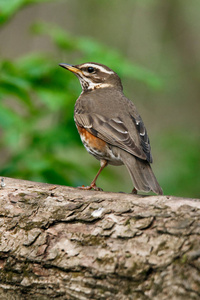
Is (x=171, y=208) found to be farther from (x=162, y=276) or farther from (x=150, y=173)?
(x=150, y=173)

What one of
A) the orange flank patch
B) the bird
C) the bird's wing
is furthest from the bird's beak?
the orange flank patch

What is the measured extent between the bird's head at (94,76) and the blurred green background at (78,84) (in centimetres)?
15

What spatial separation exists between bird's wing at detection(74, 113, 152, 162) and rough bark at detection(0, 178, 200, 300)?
95cm

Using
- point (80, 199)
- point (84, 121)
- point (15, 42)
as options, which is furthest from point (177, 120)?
point (80, 199)

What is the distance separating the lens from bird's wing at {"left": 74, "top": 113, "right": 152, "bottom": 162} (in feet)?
17.0

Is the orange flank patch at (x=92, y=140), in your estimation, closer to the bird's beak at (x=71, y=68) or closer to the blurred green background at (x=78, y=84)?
the blurred green background at (x=78, y=84)

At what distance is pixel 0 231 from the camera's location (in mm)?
4223

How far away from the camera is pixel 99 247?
149 inches

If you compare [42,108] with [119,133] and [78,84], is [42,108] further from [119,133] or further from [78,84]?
[119,133]

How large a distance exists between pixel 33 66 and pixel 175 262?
3.98 m

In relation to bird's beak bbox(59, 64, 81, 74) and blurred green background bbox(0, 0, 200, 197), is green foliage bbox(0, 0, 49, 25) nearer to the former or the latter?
blurred green background bbox(0, 0, 200, 197)

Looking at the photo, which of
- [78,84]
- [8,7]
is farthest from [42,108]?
[8,7]

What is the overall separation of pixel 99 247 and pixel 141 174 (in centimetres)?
136

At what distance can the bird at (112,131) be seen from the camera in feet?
16.6
